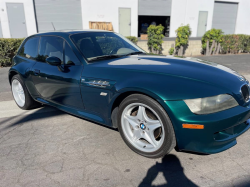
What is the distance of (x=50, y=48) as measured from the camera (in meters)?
3.63

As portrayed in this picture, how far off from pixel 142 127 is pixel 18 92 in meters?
3.21

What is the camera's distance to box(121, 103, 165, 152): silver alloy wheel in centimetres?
245

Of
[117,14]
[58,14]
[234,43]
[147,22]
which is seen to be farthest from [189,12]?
[58,14]

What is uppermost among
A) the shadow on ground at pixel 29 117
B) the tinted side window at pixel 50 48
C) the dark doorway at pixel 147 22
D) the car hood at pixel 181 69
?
the dark doorway at pixel 147 22

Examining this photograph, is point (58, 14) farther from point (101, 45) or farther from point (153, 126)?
point (153, 126)

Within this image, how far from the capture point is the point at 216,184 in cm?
210

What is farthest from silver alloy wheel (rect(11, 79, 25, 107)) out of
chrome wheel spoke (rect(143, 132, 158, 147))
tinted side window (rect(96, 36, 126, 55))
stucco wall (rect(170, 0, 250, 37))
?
stucco wall (rect(170, 0, 250, 37))

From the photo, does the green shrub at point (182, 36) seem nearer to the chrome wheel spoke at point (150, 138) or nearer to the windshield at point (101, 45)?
the windshield at point (101, 45)

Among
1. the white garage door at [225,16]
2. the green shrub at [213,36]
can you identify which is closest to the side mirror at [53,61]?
the green shrub at [213,36]

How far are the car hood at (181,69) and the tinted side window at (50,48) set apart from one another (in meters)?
0.86

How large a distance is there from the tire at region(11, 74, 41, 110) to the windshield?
5.59 ft

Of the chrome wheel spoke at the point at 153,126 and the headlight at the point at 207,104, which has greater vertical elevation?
the headlight at the point at 207,104

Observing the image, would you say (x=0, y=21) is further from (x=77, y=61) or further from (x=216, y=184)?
(x=216, y=184)

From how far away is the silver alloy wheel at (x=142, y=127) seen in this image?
8.03 feet
